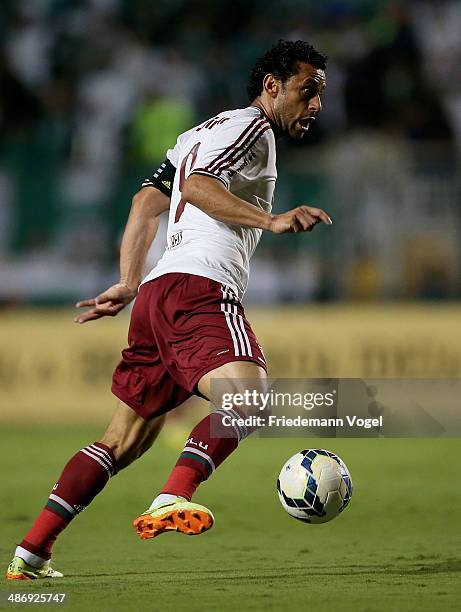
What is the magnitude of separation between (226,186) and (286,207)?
6.49 meters

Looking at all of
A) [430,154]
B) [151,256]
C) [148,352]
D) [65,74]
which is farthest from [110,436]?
[65,74]

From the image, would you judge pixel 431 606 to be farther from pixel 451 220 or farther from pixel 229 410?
pixel 451 220

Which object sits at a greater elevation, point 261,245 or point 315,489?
point 261,245

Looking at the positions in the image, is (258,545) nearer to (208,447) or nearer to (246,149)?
(208,447)

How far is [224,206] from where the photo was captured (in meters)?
4.56

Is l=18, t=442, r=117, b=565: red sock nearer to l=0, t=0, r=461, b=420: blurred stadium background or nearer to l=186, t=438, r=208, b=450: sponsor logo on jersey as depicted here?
l=186, t=438, r=208, b=450: sponsor logo on jersey

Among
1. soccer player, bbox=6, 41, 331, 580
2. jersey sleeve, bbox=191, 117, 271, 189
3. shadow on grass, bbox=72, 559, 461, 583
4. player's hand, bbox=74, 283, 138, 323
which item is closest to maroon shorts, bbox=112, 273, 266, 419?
soccer player, bbox=6, 41, 331, 580

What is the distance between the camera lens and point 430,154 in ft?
38.4

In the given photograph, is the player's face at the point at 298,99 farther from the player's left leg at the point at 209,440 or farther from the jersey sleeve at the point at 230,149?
the player's left leg at the point at 209,440

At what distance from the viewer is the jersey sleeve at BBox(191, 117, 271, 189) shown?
4.66 meters

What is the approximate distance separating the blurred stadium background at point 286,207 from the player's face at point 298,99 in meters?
5.61

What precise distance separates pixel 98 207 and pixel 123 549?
21.0 ft

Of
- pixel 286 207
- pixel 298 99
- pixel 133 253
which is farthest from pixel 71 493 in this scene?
pixel 286 207

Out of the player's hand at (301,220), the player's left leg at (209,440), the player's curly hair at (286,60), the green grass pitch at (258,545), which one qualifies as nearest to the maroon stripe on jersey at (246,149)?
the player's curly hair at (286,60)
